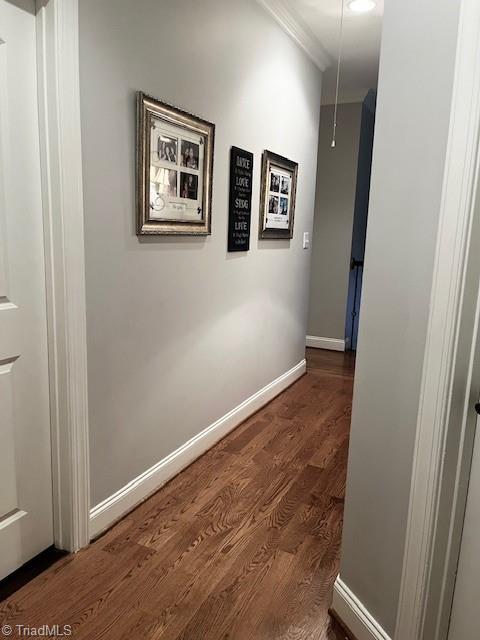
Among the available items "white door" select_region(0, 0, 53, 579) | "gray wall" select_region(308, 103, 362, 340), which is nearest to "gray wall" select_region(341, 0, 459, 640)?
"white door" select_region(0, 0, 53, 579)

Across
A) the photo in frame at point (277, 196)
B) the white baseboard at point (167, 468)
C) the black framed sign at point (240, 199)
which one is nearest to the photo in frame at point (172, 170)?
the black framed sign at point (240, 199)

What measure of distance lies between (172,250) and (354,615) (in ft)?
5.28

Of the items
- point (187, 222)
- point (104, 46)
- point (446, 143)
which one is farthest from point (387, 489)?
point (104, 46)

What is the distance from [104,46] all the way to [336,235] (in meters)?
3.57

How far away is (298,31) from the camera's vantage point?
10.5ft

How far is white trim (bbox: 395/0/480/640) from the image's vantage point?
106 cm

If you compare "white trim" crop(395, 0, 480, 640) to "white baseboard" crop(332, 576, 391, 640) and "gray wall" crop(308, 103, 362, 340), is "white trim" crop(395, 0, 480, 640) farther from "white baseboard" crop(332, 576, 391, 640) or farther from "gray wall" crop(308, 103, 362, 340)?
"gray wall" crop(308, 103, 362, 340)

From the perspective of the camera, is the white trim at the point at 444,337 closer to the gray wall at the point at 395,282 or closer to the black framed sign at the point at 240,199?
the gray wall at the point at 395,282

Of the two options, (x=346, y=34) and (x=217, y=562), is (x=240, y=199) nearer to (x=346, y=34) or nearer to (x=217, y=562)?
(x=346, y=34)

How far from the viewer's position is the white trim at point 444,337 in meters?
1.06

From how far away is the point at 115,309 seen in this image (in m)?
1.96

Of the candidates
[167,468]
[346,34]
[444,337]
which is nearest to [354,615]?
[444,337]

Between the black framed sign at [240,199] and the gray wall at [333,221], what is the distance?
2242 millimetres

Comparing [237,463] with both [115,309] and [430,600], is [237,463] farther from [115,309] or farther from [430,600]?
[430,600]
